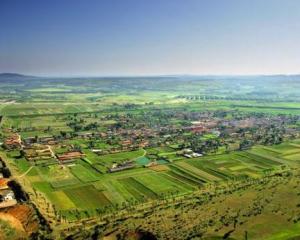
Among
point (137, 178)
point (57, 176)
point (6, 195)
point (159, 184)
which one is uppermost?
point (6, 195)

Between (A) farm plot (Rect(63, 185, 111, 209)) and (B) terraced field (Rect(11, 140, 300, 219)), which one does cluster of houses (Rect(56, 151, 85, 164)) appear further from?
(A) farm plot (Rect(63, 185, 111, 209))

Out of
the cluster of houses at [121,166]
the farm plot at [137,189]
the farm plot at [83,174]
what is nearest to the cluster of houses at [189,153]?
the cluster of houses at [121,166]

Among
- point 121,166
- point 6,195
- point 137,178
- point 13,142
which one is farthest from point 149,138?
point 6,195

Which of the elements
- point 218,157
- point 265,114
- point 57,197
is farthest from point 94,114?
point 57,197

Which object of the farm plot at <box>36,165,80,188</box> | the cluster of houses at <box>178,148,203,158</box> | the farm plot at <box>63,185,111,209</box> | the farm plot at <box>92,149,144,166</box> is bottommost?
the farm plot at <box>63,185,111,209</box>

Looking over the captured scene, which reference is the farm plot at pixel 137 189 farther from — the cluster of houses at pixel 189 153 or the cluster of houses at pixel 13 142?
the cluster of houses at pixel 13 142

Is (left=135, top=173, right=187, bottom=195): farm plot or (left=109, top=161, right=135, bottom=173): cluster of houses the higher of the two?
(left=109, top=161, right=135, bottom=173): cluster of houses

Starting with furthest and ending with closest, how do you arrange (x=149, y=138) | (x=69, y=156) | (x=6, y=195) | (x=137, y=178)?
(x=149, y=138)
(x=69, y=156)
(x=137, y=178)
(x=6, y=195)

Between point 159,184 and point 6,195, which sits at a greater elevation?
point 6,195

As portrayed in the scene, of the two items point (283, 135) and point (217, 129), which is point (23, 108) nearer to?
point (217, 129)

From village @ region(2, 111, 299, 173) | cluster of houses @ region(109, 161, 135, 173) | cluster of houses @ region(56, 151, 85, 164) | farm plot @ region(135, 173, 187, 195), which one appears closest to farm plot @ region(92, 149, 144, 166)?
village @ region(2, 111, 299, 173)

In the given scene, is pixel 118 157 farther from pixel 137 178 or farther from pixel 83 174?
pixel 137 178

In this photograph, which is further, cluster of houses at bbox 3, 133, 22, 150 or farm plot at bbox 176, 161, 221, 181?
cluster of houses at bbox 3, 133, 22, 150
